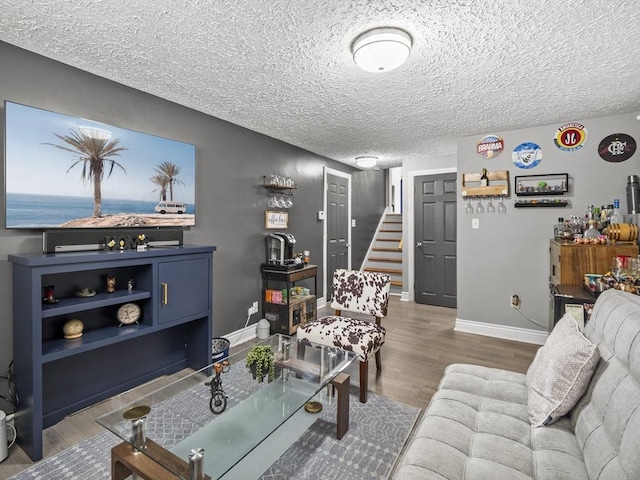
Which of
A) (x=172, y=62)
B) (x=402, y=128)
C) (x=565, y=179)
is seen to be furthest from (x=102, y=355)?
(x=565, y=179)

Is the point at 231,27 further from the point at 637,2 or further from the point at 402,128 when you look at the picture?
the point at 402,128

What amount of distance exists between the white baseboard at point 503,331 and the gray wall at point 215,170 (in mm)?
2179

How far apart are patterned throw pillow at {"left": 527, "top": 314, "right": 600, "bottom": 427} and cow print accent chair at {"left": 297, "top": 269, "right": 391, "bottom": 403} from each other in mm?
1136

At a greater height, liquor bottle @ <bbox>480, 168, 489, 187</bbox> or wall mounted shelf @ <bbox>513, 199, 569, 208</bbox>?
liquor bottle @ <bbox>480, 168, 489, 187</bbox>

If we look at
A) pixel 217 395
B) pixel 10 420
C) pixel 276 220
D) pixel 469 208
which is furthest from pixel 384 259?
pixel 10 420

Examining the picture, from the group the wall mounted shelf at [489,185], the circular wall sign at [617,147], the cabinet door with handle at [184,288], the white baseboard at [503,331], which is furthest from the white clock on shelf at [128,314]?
the circular wall sign at [617,147]

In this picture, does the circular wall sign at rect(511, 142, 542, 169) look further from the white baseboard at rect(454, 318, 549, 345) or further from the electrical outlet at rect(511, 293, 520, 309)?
the white baseboard at rect(454, 318, 549, 345)

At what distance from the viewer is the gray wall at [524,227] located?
3.26 meters

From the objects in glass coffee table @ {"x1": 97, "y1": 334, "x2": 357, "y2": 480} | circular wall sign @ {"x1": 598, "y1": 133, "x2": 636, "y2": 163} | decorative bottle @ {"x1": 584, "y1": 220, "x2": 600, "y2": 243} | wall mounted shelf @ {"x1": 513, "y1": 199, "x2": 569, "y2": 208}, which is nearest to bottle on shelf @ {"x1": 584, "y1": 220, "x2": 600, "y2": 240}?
decorative bottle @ {"x1": 584, "y1": 220, "x2": 600, "y2": 243}

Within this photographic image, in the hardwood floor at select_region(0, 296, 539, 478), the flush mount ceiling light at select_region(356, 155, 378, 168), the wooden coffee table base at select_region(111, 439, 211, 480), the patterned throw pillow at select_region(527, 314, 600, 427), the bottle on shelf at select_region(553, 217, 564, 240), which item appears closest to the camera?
the wooden coffee table base at select_region(111, 439, 211, 480)

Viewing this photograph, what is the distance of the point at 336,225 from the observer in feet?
17.9

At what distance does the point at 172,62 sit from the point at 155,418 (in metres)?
2.10

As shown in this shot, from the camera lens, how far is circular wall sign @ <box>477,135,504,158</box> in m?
3.70

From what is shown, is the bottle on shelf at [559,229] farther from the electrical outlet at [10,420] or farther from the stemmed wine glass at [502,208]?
the electrical outlet at [10,420]
